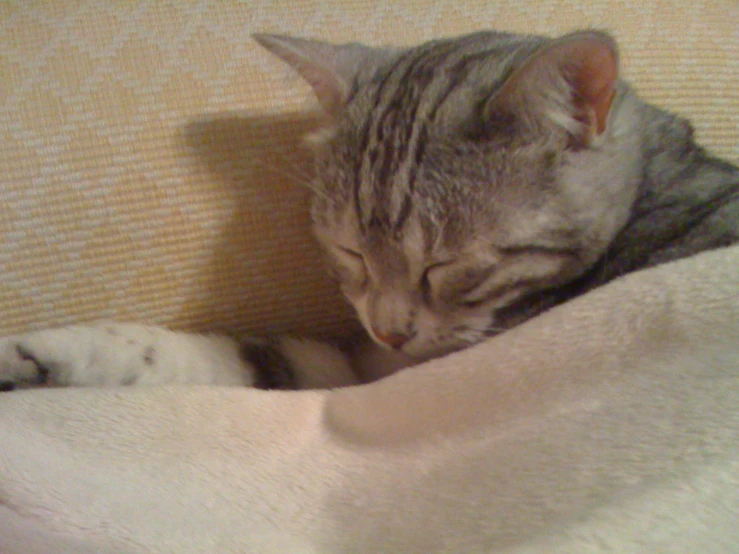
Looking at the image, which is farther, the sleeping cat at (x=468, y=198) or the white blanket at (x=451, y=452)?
the sleeping cat at (x=468, y=198)

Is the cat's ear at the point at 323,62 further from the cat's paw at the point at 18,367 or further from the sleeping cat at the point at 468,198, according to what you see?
the cat's paw at the point at 18,367

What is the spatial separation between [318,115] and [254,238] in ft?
0.72

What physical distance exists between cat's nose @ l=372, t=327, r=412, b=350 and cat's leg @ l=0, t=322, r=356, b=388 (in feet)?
0.53

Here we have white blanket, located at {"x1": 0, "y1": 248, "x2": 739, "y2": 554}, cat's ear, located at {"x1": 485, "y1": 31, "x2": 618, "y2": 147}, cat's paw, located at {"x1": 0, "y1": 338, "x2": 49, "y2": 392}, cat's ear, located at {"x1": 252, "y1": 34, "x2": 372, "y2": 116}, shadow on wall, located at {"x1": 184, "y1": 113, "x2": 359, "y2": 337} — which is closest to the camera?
white blanket, located at {"x1": 0, "y1": 248, "x2": 739, "y2": 554}

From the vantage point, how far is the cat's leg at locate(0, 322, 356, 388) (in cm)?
74

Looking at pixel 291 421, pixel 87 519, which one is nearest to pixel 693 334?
pixel 291 421

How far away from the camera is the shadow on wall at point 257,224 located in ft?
3.03

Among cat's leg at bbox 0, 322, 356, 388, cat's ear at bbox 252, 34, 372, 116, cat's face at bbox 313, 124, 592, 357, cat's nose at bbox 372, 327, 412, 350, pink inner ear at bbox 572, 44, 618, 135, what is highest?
pink inner ear at bbox 572, 44, 618, 135

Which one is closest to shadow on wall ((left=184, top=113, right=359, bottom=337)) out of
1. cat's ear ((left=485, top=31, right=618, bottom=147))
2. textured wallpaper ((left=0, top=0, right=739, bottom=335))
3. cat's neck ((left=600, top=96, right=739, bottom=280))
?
textured wallpaper ((left=0, top=0, right=739, bottom=335))

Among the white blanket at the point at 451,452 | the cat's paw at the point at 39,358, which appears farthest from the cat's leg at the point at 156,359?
the white blanket at the point at 451,452

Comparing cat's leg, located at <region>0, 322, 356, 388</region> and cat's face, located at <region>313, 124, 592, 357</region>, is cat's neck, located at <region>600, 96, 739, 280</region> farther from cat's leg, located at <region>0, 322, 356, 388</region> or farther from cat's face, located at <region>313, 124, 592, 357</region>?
cat's leg, located at <region>0, 322, 356, 388</region>

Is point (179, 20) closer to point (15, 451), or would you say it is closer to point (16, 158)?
point (16, 158)

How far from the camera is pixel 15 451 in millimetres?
566

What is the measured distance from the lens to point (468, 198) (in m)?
0.69
